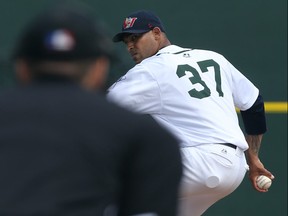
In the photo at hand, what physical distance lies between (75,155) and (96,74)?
8.8 inches

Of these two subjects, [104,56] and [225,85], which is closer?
[104,56]

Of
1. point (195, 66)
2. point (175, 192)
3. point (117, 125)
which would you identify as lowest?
point (195, 66)

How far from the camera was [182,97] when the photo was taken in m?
5.11

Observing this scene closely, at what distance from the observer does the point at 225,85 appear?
539 centimetres

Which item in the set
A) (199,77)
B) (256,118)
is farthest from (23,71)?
(256,118)

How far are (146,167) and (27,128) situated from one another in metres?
0.28

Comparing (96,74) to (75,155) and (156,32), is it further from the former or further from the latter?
(156,32)

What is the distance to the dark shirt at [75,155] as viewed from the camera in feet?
6.72

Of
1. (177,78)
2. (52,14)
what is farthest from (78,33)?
(177,78)

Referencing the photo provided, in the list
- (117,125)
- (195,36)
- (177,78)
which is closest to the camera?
(117,125)

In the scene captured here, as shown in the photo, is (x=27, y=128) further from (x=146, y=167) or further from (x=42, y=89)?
(x=146, y=167)

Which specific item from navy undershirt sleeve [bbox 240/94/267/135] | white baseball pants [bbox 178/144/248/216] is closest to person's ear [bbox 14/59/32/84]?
white baseball pants [bbox 178/144/248/216]

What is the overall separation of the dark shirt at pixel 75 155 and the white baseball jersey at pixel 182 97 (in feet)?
9.30

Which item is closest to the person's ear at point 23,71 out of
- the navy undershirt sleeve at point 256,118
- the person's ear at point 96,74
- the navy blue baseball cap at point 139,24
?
the person's ear at point 96,74
